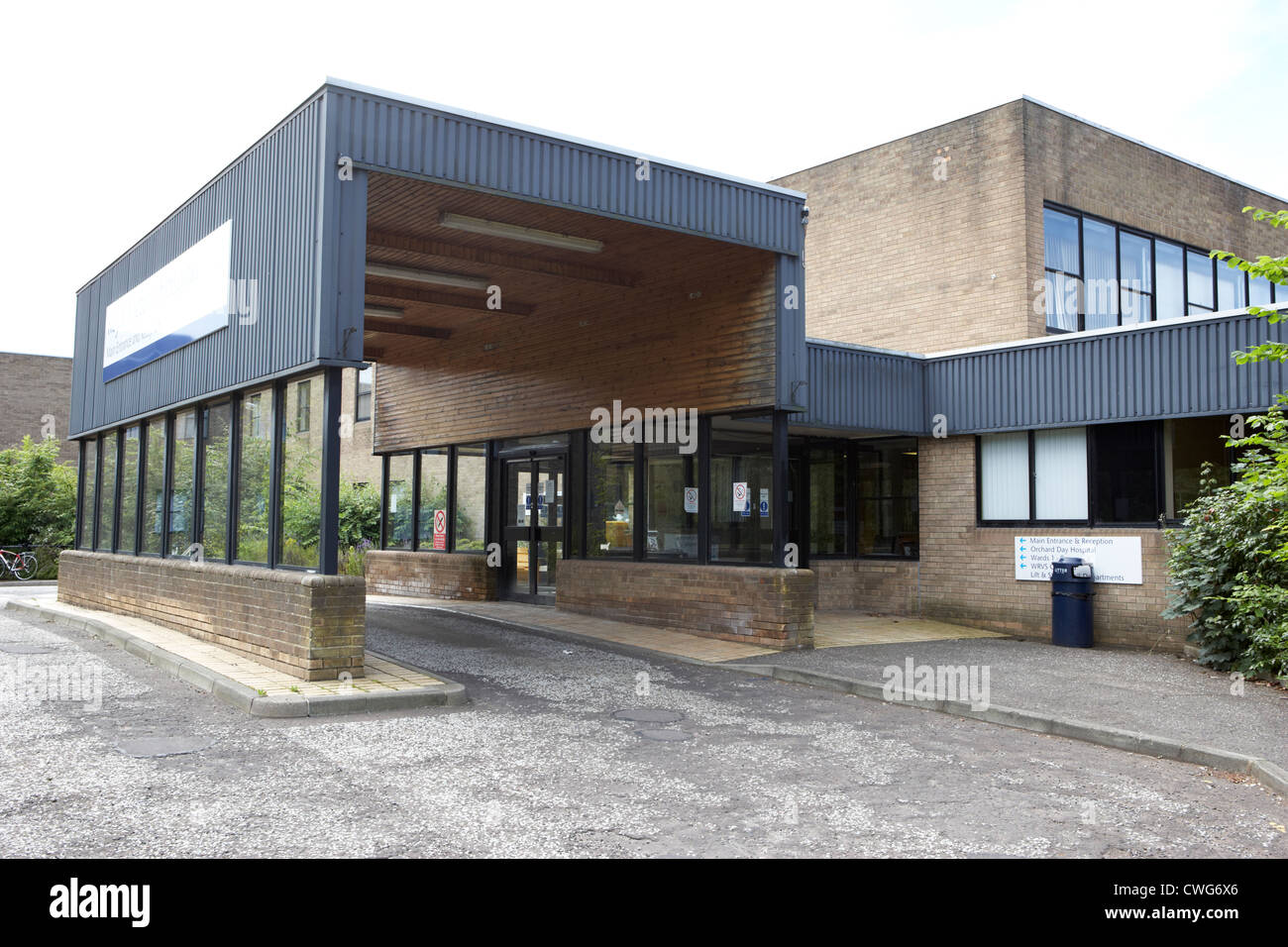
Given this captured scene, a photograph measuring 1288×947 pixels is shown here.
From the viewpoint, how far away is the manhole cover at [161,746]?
23.6 ft

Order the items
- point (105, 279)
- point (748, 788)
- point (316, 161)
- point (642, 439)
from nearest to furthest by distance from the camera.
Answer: point (748, 788), point (316, 161), point (642, 439), point (105, 279)

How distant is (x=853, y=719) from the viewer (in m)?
9.12

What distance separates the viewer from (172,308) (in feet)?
45.7

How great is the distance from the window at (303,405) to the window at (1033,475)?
10294 mm

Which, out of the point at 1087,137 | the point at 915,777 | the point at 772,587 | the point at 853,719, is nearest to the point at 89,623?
the point at 772,587

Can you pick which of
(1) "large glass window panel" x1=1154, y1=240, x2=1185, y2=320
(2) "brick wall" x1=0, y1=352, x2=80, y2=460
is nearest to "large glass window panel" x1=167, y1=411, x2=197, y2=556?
(1) "large glass window panel" x1=1154, y1=240, x2=1185, y2=320

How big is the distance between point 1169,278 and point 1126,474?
7.31 metres

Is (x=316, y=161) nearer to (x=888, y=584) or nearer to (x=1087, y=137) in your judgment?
(x=888, y=584)

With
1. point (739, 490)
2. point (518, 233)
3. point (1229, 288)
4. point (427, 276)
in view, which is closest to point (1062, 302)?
point (1229, 288)

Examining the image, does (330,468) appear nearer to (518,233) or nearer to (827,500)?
(518,233)

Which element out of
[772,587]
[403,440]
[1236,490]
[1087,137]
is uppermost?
[1087,137]

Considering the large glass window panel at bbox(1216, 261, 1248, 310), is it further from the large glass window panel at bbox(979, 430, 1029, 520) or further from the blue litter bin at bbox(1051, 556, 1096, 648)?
the blue litter bin at bbox(1051, 556, 1096, 648)

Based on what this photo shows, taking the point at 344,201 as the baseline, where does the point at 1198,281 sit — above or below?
above

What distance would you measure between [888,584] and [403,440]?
10.2 m
